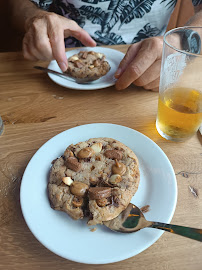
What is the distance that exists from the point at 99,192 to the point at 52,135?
36 centimetres

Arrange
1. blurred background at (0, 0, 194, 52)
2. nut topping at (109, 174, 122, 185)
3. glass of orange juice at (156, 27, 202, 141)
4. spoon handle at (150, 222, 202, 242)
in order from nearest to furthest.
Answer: spoon handle at (150, 222, 202, 242) < nut topping at (109, 174, 122, 185) < glass of orange juice at (156, 27, 202, 141) < blurred background at (0, 0, 194, 52)

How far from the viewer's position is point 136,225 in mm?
571

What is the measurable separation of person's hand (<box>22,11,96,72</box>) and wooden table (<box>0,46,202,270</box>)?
0.27 feet

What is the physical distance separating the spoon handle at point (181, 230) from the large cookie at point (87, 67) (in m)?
0.72

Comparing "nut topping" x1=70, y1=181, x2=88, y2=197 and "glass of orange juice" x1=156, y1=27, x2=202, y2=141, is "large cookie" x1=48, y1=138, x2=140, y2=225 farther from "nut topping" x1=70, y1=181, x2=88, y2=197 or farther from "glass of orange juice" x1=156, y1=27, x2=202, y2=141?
"glass of orange juice" x1=156, y1=27, x2=202, y2=141

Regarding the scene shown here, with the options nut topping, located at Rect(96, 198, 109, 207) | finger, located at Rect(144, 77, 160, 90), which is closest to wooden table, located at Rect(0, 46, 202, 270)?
finger, located at Rect(144, 77, 160, 90)

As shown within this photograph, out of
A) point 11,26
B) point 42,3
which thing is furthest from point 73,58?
point 11,26

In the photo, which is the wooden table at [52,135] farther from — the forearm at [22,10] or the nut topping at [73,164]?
the forearm at [22,10]

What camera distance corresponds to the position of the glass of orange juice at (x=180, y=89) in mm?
769

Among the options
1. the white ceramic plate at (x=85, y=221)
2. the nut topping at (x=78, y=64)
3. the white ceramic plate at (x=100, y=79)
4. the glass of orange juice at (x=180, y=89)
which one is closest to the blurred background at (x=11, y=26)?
the white ceramic plate at (x=100, y=79)

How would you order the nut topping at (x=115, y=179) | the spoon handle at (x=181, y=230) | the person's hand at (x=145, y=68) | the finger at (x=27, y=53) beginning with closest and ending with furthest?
the spoon handle at (x=181, y=230), the nut topping at (x=115, y=179), the person's hand at (x=145, y=68), the finger at (x=27, y=53)

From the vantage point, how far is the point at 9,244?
59cm

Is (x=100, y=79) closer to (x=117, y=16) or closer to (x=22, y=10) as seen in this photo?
(x=117, y=16)

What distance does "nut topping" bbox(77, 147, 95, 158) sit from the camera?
0.70m
